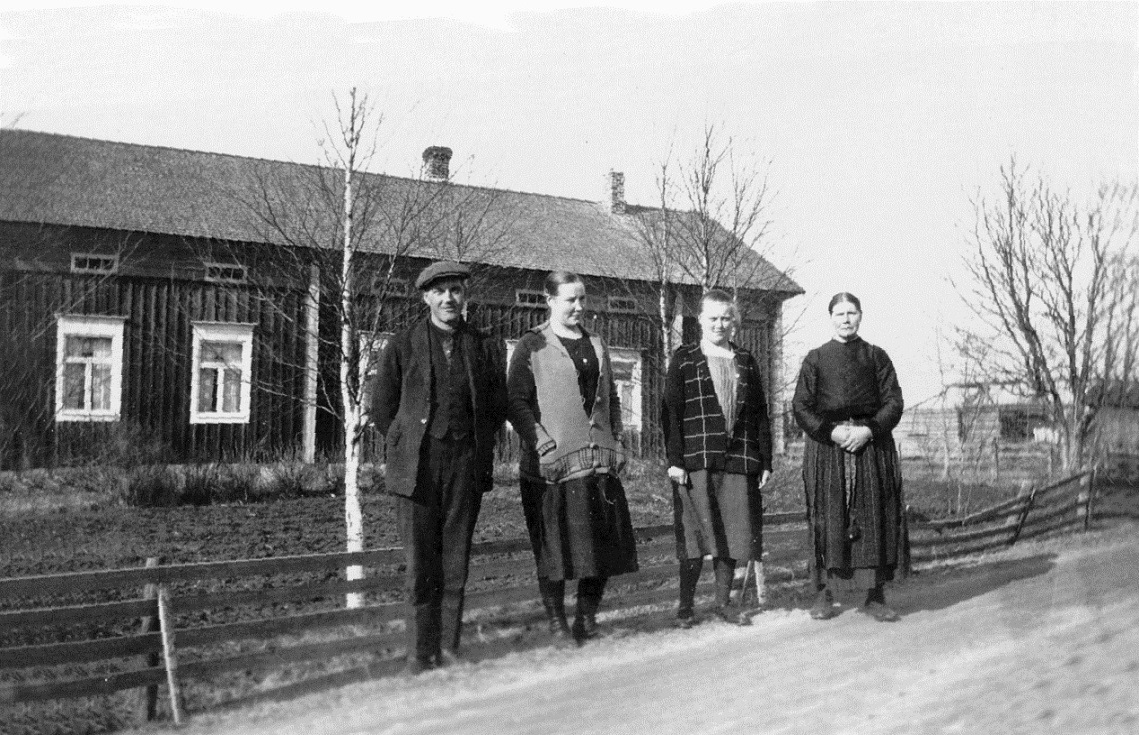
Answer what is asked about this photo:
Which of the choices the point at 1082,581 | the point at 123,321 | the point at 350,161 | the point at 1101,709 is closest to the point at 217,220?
the point at 123,321

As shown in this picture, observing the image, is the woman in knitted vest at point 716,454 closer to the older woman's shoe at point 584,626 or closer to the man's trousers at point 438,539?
the older woman's shoe at point 584,626

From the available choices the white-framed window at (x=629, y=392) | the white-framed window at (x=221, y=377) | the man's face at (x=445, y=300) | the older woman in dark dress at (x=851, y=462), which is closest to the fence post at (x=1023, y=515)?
the older woman in dark dress at (x=851, y=462)

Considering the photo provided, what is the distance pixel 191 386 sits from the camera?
17500 millimetres

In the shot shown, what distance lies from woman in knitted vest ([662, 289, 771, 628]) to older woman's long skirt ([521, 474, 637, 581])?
0.57m

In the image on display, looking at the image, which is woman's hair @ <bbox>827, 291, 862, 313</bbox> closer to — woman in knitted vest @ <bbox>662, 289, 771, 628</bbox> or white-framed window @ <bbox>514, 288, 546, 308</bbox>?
woman in knitted vest @ <bbox>662, 289, 771, 628</bbox>

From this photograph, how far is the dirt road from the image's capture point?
3719 mm

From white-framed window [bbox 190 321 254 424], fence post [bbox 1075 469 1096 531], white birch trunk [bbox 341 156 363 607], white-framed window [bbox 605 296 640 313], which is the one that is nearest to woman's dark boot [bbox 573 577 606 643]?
white birch trunk [bbox 341 156 363 607]

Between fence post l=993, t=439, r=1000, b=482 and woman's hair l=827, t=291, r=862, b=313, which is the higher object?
woman's hair l=827, t=291, r=862, b=313

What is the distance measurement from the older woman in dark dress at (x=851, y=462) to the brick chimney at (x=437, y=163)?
15.0ft

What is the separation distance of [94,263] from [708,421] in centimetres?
1391

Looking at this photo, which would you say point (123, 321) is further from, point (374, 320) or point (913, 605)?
point (913, 605)

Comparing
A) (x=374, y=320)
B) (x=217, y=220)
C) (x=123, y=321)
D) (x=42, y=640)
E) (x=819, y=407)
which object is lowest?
(x=42, y=640)

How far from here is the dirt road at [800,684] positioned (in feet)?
12.2

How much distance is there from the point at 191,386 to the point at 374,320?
10.0m
